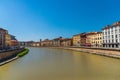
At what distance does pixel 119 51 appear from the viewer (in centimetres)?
4250

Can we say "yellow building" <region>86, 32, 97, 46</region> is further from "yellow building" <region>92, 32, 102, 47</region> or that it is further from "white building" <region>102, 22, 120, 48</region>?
"white building" <region>102, 22, 120, 48</region>

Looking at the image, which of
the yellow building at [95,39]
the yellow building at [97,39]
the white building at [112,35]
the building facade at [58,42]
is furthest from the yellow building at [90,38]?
the building facade at [58,42]

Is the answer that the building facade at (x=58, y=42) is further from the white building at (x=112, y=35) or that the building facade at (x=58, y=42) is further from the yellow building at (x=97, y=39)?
the white building at (x=112, y=35)

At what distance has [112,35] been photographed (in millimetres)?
67438

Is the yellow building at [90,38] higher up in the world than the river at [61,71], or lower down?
higher up

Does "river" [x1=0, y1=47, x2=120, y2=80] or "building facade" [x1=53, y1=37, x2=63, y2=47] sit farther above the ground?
"building facade" [x1=53, y1=37, x2=63, y2=47]

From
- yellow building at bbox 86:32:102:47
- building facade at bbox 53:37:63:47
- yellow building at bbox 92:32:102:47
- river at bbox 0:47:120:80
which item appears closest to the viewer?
river at bbox 0:47:120:80

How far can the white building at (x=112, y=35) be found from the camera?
64188 millimetres

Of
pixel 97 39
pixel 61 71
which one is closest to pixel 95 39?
pixel 97 39

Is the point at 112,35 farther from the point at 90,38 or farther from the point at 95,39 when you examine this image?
the point at 90,38

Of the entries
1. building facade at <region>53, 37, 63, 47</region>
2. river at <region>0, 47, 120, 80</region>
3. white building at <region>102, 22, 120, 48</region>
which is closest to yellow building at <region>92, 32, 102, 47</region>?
white building at <region>102, 22, 120, 48</region>

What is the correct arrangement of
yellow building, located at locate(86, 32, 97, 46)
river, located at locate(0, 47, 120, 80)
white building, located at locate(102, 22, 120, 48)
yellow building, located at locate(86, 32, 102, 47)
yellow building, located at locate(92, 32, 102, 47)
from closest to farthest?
1. river, located at locate(0, 47, 120, 80)
2. white building, located at locate(102, 22, 120, 48)
3. yellow building, located at locate(92, 32, 102, 47)
4. yellow building, located at locate(86, 32, 102, 47)
5. yellow building, located at locate(86, 32, 97, 46)

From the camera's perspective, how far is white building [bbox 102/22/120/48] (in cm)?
6419

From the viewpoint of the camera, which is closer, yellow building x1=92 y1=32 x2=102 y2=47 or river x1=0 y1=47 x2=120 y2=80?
river x1=0 y1=47 x2=120 y2=80
